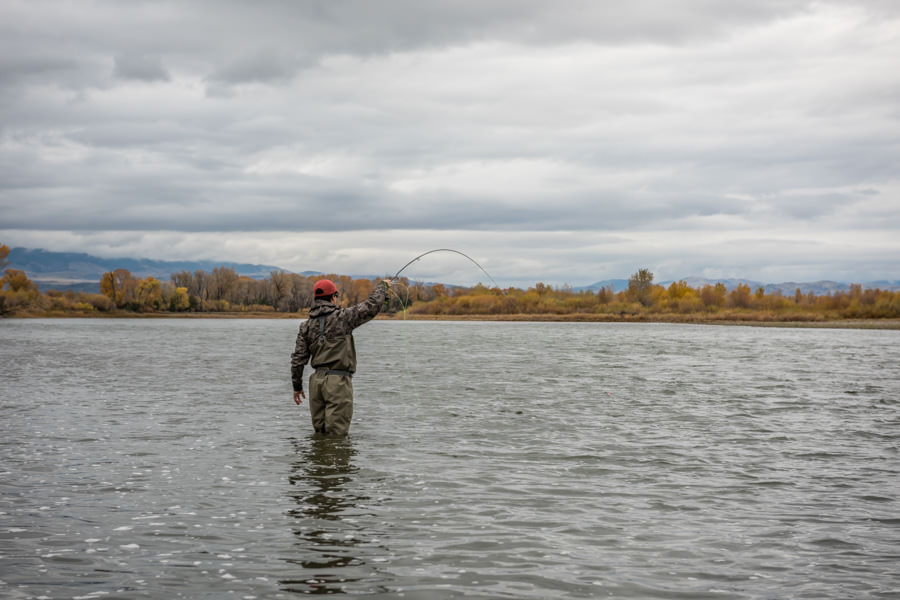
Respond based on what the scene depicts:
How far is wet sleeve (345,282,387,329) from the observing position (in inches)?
425

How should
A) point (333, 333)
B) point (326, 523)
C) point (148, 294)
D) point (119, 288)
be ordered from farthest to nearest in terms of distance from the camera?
point (148, 294) < point (119, 288) < point (333, 333) < point (326, 523)

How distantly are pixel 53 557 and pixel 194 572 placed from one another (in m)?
1.35

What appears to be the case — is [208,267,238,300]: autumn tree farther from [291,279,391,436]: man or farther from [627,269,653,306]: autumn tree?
[291,279,391,436]: man

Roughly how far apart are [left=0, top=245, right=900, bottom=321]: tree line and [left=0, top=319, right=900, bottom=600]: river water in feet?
268

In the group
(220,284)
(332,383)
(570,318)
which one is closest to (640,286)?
(570,318)

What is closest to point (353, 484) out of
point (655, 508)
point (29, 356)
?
point (655, 508)

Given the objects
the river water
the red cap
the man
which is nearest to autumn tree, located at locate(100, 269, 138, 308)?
the river water

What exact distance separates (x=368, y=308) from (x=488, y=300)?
138 meters

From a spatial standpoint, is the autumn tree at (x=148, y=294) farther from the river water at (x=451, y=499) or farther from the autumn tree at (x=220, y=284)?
the river water at (x=451, y=499)

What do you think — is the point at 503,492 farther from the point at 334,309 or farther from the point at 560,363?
the point at 560,363

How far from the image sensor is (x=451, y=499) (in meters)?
8.66

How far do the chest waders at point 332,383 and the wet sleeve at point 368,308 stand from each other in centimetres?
33

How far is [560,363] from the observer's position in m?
35.1

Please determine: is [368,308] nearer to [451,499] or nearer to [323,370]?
[323,370]
